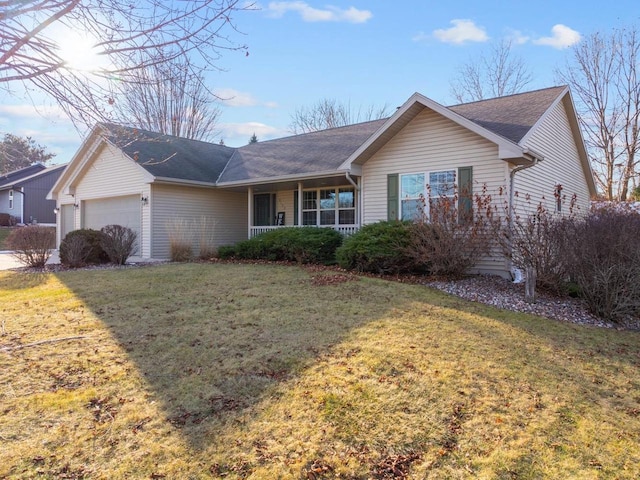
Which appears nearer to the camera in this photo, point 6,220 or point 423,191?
point 423,191

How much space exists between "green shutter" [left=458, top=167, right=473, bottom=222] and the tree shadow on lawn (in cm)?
252

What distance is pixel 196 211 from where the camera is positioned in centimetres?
1512

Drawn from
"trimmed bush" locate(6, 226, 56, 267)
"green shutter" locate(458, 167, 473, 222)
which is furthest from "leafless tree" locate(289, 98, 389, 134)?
"trimmed bush" locate(6, 226, 56, 267)

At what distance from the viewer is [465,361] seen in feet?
13.5

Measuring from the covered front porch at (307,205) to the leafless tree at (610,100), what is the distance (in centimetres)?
1545

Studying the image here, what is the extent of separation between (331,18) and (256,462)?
6614 millimetres

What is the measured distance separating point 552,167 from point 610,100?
1520cm

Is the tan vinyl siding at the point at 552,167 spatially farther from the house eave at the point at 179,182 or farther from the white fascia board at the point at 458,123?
the house eave at the point at 179,182

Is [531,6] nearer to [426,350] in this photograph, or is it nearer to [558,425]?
[426,350]

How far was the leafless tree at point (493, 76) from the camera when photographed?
25719mm

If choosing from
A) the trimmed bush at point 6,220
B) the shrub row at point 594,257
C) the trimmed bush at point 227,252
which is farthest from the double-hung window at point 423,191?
the trimmed bush at point 6,220

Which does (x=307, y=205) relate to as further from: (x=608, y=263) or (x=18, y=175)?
(x=18, y=175)

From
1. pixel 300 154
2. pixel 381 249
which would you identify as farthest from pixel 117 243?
pixel 381 249

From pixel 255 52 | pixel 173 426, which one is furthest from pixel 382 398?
pixel 255 52
